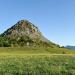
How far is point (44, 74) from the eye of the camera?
23.1 metres

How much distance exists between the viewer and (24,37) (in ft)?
650

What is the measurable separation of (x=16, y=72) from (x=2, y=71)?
1.20m

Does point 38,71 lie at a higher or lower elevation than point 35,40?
lower

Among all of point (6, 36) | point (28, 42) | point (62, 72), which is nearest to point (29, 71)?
point (62, 72)

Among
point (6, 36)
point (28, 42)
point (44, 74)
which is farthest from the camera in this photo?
point (6, 36)

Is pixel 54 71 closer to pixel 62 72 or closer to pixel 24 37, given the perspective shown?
pixel 62 72

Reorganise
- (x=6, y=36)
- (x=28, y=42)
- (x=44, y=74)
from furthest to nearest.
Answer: (x=6, y=36) < (x=28, y=42) < (x=44, y=74)

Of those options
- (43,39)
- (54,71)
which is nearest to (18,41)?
(43,39)

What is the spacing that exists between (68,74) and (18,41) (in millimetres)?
164801

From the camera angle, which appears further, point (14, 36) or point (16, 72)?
point (14, 36)

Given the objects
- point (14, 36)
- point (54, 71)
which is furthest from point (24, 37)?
point (54, 71)

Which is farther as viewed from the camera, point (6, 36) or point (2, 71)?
point (6, 36)

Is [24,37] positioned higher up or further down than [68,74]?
higher up

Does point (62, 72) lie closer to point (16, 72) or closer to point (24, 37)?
point (16, 72)
